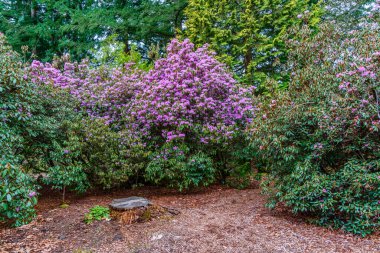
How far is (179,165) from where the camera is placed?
5.14 m

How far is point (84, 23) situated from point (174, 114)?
383 inches

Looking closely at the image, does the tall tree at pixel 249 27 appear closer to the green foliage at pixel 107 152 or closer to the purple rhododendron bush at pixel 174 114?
the purple rhododendron bush at pixel 174 114

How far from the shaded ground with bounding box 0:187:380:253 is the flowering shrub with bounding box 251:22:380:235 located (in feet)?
1.14

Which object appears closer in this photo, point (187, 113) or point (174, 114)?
point (174, 114)

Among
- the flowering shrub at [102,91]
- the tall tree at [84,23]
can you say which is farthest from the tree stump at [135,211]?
the tall tree at [84,23]

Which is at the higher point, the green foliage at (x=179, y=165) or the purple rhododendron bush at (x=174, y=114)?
the purple rhododendron bush at (x=174, y=114)

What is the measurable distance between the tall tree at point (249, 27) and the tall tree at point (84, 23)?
9.86ft

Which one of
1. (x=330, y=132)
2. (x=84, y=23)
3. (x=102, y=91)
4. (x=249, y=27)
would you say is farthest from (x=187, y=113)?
(x=84, y=23)

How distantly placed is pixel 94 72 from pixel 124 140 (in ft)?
8.18

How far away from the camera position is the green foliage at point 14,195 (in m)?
1.86

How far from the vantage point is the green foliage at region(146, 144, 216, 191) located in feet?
16.9

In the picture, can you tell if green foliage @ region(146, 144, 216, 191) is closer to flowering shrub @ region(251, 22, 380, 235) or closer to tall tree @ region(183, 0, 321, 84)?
flowering shrub @ region(251, 22, 380, 235)

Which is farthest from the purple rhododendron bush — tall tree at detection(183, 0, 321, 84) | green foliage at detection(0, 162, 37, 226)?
tall tree at detection(183, 0, 321, 84)

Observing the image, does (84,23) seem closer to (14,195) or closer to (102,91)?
(102,91)
